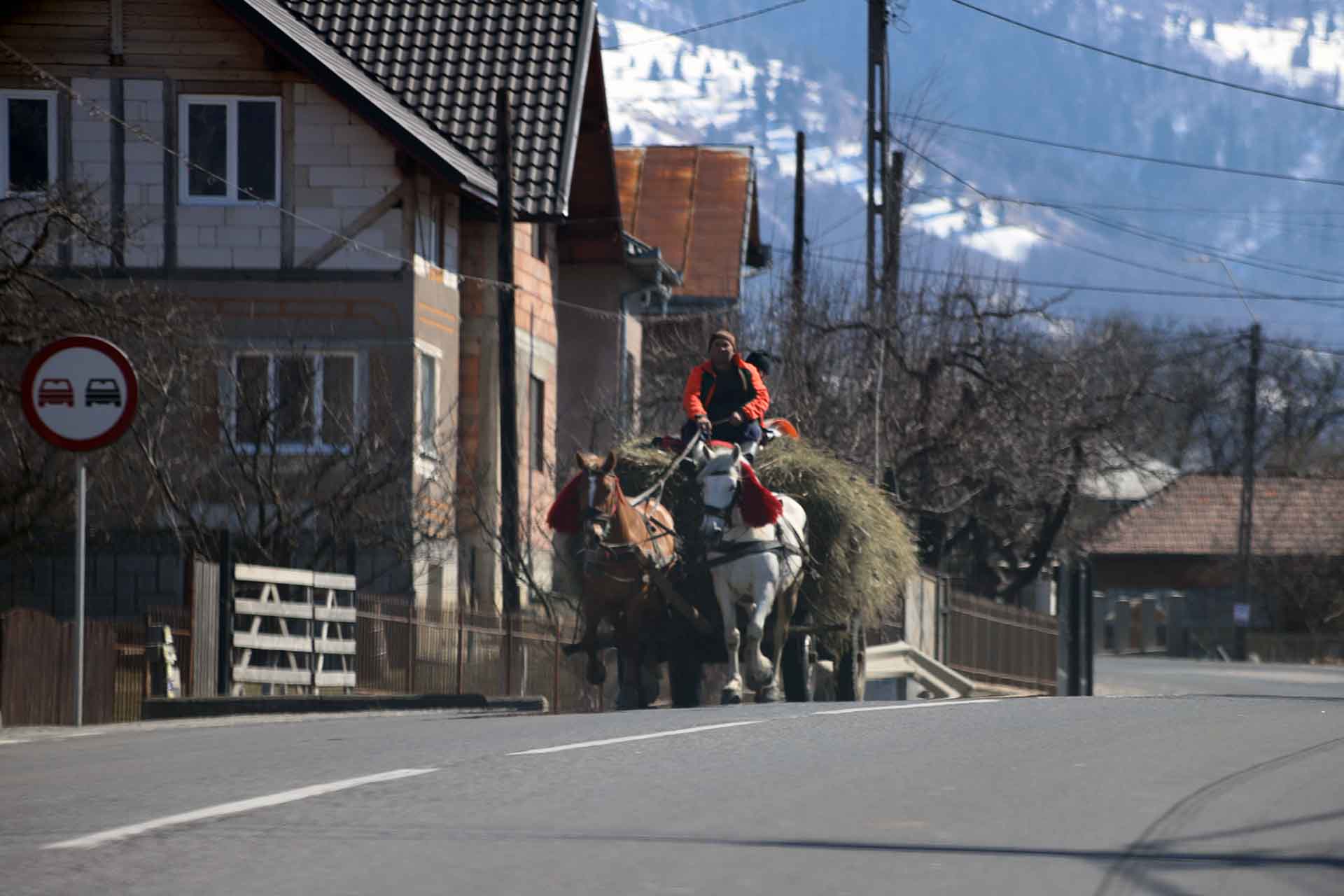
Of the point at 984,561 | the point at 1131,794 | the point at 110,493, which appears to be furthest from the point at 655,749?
the point at 984,561

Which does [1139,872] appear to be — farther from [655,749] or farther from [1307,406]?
[1307,406]

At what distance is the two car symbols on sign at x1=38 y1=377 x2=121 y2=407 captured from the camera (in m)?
16.0

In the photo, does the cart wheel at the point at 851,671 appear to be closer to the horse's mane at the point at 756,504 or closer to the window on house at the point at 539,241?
the horse's mane at the point at 756,504

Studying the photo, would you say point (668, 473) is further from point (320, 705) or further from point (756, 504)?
point (320, 705)

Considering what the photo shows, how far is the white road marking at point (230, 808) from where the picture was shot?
8.48 metres

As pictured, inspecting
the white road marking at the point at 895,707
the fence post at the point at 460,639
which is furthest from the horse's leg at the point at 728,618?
the fence post at the point at 460,639

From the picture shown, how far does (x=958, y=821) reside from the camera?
9.14m

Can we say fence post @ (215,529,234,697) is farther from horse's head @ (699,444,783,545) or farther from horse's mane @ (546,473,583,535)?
horse's head @ (699,444,783,545)

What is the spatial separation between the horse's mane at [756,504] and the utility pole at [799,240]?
65.5ft

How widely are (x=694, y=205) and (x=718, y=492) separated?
29.4m

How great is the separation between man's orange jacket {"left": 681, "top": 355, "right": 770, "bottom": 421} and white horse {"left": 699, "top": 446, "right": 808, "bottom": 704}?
49 centimetres

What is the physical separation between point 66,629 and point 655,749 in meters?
6.73

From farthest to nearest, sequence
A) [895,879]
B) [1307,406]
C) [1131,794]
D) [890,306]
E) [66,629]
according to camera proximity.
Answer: [1307,406] < [890,306] < [66,629] < [1131,794] < [895,879]

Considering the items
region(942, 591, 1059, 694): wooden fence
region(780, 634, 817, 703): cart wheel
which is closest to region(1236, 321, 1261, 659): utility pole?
region(942, 591, 1059, 694): wooden fence
